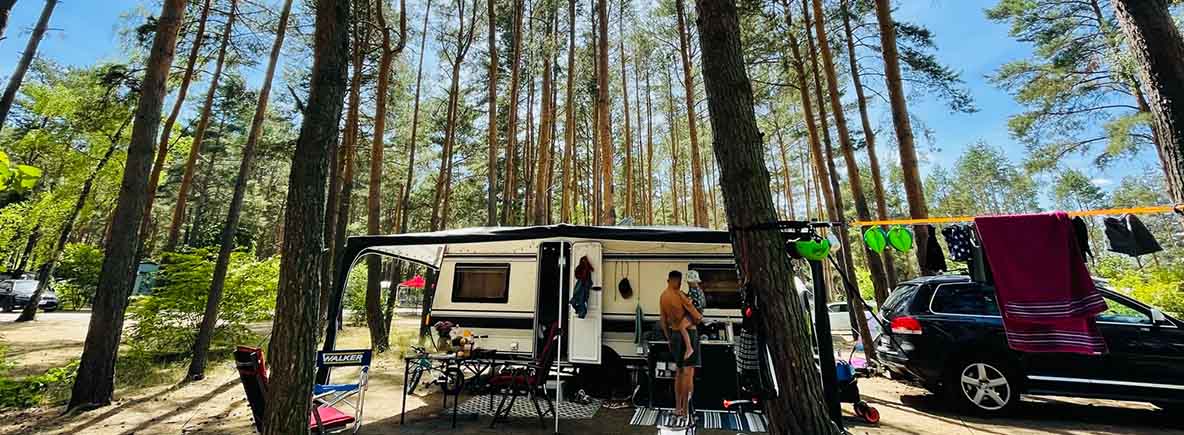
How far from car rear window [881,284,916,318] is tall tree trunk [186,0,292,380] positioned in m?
8.98

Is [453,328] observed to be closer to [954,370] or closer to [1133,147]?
[954,370]

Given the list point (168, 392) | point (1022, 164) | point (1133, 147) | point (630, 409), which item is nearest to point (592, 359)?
point (630, 409)

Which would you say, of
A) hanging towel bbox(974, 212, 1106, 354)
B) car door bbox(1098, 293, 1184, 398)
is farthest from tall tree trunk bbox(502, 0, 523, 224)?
car door bbox(1098, 293, 1184, 398)

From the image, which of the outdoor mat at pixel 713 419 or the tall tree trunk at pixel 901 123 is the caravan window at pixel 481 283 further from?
the tall tree trunk at pixel 901 123

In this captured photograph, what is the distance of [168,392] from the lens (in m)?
5.97

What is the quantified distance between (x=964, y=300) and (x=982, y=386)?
0.89 m

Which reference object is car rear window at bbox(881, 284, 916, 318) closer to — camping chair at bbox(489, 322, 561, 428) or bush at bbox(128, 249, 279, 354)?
camping chair at bbox(489, 322, 561, 428)

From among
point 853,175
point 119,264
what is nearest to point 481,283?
point 119,264

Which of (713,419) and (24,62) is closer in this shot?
(713,419)

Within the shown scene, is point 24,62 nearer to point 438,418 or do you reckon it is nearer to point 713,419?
point 438,418

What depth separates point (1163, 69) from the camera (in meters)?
2.66

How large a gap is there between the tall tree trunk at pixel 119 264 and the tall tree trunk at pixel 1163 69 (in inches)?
347

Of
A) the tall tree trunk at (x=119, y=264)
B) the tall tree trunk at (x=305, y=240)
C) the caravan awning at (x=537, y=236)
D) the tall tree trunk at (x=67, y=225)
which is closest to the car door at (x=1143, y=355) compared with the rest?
the caravan awning at (x=537, y=236)

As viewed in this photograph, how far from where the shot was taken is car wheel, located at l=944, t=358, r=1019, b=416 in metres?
4.67
